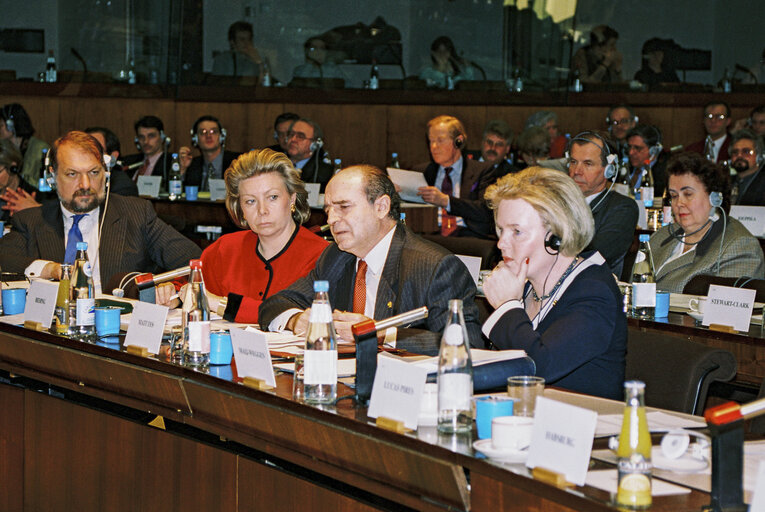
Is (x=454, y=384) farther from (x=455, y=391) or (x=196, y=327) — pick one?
(x=196, y=327)

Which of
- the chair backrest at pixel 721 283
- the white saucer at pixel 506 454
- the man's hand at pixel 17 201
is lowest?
the white saucer at pixel 506 454

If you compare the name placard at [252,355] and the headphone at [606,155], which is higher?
the headphone at [606,155]

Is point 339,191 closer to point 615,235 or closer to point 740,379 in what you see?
point 740,379

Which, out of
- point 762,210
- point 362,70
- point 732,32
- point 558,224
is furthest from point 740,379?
point 732,32

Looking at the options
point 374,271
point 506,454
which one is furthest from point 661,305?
point 506,454

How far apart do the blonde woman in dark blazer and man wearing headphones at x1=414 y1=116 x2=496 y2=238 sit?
1945mm

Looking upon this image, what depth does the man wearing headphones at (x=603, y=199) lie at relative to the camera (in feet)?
14.3

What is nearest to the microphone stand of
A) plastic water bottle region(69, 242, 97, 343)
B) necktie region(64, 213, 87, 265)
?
plastic water bottle region(69, 242, 97, 343)

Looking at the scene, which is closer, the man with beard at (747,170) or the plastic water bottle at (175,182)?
the man with beard at (747,170)

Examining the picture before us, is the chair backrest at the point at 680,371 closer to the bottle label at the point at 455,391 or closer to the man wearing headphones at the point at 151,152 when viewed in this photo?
the bottle label at the point at 455,391

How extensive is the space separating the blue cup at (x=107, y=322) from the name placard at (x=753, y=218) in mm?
3717

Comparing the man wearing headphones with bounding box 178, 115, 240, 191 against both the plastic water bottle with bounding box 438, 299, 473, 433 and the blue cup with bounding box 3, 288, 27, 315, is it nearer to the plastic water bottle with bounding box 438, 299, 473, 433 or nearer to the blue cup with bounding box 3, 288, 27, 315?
the blue cup with bounding box 3, 288, 27, 315

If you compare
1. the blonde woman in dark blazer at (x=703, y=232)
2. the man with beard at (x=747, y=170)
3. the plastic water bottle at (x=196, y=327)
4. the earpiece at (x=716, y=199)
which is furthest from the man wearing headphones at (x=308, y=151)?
the plastic water bottle at (x=196, y=327)

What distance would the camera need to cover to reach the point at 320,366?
6.50 ft
